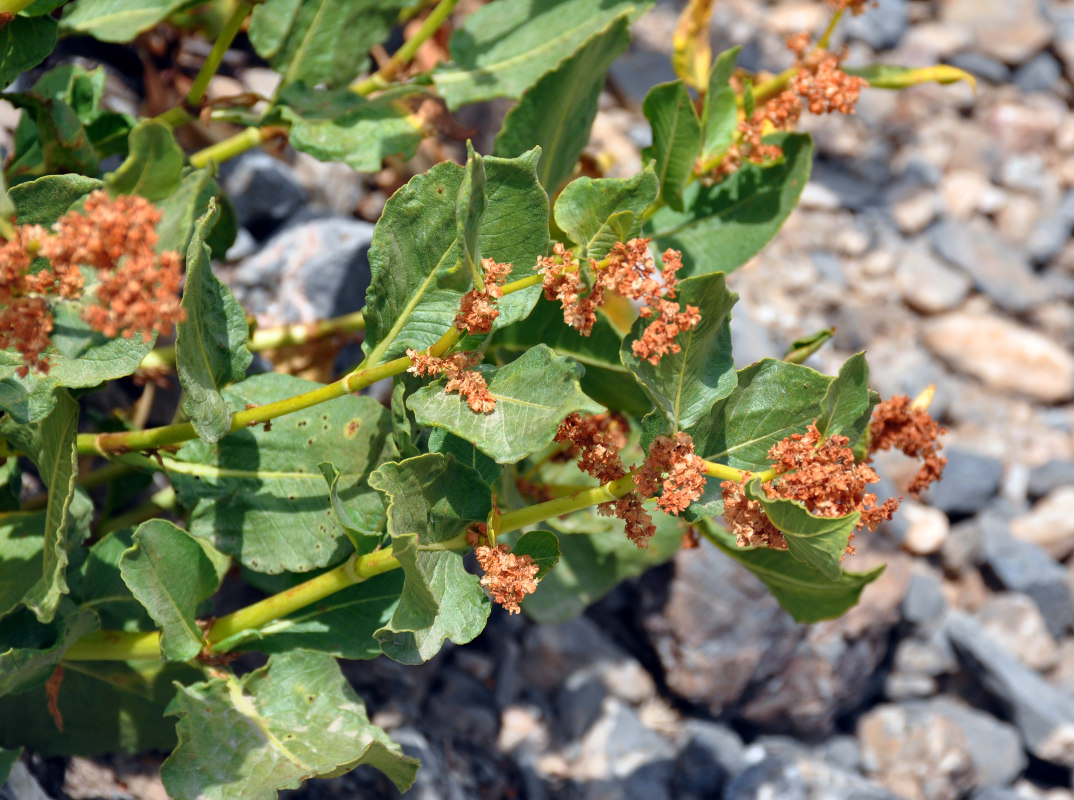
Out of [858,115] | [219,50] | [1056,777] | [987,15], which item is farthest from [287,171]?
[987,15]

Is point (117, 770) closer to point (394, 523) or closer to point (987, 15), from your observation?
point (394, 523)

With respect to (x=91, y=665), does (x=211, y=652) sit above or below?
above

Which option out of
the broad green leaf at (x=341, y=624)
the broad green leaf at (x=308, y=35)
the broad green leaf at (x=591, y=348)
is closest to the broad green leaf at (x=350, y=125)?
the broad green leaf at (x=308, y=35)

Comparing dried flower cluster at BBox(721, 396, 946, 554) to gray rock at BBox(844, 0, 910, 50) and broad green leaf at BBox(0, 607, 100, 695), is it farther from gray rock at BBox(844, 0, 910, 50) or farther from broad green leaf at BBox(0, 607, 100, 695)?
gray rock at BBox(844, 0, 910, 50)

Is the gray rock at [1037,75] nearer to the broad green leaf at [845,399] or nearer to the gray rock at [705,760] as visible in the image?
the gray rock at [705,760]

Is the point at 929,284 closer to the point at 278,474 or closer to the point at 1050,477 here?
the point at 1050,477

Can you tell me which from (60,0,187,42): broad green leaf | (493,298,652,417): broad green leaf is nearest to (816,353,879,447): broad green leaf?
(493,298,652,417): broad green leaf

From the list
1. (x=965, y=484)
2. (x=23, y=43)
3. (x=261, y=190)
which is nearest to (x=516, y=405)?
(x=23, y=43)
